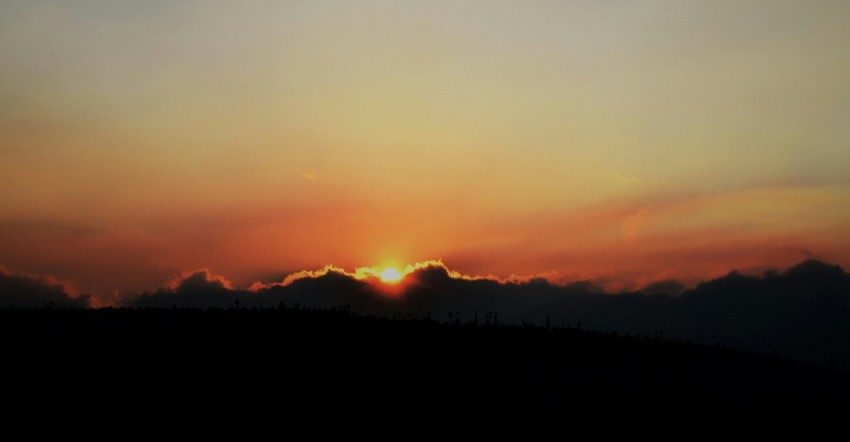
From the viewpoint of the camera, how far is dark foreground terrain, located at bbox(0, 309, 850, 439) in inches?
1222

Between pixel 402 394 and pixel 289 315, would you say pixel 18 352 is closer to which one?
pixel 289 315

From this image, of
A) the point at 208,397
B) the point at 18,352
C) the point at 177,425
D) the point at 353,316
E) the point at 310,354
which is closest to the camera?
the point at 177,425

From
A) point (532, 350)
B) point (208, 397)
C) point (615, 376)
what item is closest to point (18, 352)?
point (208, 397)

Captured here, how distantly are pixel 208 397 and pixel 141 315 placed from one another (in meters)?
10.6

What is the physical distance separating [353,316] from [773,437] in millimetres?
21282

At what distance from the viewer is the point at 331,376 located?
34844 millimetres

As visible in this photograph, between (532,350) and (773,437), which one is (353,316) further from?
(773,437)

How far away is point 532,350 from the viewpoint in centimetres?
4062

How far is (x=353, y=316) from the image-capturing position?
43656 mm

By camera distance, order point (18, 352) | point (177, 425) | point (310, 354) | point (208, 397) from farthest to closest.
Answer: point (310, 354)
point (18, 352)
point (208, 397)
point (177, 425)

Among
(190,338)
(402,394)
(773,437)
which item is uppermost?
(190,338)

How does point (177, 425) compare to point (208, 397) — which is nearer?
point (177, 425)

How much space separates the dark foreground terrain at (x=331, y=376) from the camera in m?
31.0

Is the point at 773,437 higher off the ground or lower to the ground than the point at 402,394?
lower
